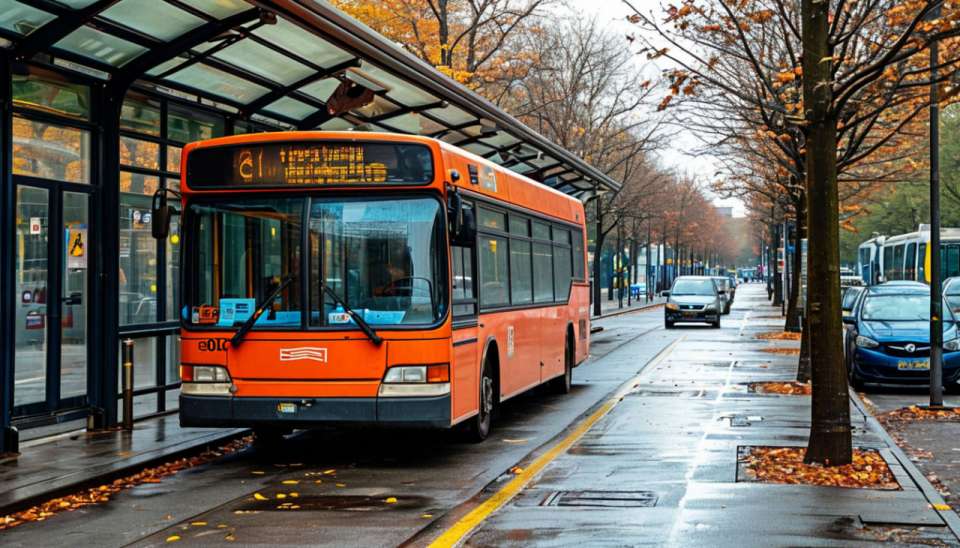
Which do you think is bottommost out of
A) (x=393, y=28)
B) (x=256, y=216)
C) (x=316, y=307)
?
(x=316, y=307)

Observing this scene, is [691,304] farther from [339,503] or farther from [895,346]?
[339,503]

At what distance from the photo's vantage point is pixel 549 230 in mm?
17438

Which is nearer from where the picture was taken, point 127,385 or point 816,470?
point 816,470

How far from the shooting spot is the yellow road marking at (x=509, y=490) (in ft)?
26.3

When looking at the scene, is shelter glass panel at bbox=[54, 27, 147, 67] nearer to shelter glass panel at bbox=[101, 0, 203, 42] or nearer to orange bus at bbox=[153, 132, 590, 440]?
shelter glass panel at bbox=[101, 0, 203, 42]

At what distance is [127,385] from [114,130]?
2.81 metres

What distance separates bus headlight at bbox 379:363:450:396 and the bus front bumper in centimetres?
6

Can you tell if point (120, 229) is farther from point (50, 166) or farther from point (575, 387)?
point (575, 387)

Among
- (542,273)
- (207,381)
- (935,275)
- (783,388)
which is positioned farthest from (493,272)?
(783,388)

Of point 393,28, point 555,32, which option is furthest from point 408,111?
point 555,32

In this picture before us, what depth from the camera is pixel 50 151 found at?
1273 centimetres

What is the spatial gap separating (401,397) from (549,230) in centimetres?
687

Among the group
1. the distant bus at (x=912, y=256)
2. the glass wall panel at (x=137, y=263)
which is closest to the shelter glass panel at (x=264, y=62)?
the glass wall panel at (x=137, y=263)

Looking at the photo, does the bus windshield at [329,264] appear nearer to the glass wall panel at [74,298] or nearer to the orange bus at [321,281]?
the orange bus at [321,281]
